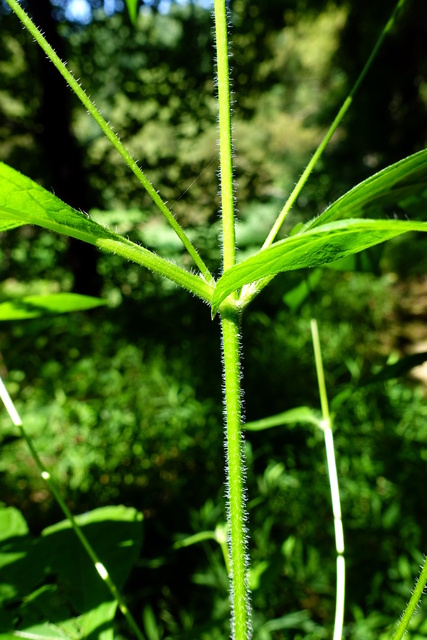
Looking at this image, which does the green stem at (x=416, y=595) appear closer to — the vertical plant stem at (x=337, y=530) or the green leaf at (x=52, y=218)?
the vertical plant stem at (x=337, y=530)

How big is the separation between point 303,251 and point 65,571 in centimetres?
71

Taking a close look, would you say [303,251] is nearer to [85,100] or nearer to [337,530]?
[85,100]

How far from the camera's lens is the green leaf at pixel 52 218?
0.45 metres

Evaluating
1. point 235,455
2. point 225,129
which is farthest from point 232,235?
point 235,455

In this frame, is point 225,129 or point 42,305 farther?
point 42,305

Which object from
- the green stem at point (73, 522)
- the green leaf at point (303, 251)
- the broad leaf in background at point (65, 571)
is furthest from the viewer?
the broad leaf in background at point (65, 571)

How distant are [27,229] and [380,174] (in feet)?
11.2

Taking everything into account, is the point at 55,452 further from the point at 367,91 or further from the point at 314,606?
the point at 367,91

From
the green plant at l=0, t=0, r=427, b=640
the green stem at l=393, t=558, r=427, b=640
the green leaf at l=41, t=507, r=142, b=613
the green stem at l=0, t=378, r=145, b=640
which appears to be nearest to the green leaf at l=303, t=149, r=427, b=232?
the green plant at l=0, t=0, r=427, b=640

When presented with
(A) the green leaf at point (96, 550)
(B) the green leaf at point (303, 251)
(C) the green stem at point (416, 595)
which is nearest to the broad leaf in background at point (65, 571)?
(A) the green leaf at point (96, 550)

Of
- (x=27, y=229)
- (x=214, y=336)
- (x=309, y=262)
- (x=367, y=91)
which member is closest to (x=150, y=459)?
(x=214, y=336)

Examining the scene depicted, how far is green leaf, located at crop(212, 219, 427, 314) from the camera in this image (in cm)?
41

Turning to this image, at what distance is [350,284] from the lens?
5.52 meters

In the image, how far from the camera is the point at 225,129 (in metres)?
0.56
